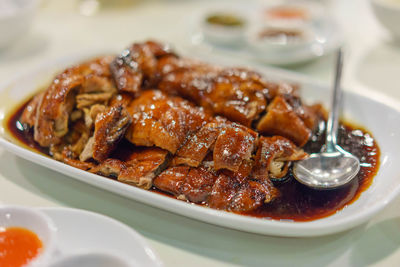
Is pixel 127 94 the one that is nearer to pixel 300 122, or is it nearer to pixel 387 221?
pixel 300 122

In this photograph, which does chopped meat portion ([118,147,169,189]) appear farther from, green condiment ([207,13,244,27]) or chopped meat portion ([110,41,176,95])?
green condiment ([207,13,244,27])

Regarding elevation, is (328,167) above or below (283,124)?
below

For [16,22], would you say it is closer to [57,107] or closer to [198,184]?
[57,107]

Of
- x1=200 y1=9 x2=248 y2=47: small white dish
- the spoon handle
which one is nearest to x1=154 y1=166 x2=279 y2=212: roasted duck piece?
the spoon handle

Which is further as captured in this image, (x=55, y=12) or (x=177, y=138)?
(x=55, y=12)

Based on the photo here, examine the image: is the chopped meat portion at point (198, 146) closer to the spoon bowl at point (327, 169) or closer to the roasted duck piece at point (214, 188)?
the roasted duck piece at point (214, 188)

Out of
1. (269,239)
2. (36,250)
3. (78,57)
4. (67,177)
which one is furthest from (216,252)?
(78,57)

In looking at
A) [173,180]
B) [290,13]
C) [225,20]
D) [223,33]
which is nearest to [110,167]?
[173,180]
